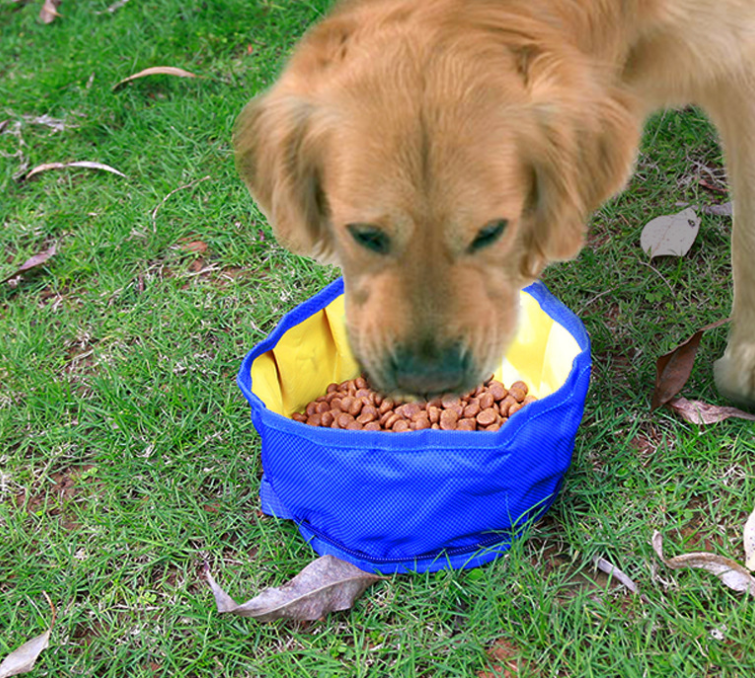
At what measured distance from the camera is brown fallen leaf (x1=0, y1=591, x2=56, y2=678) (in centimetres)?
250

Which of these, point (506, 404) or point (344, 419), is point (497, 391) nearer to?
point (506, 404)

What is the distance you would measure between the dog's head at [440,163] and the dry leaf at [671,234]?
1.11m

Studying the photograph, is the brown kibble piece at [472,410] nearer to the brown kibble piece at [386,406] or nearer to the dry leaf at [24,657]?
the brown kibble piece at [386,406]

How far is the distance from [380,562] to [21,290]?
214 cm

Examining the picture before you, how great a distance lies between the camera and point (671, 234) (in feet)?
11.1

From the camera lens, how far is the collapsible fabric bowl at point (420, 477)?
2.39 m

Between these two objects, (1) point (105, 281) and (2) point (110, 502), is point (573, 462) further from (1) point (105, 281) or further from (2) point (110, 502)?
(1) point (105, 281)

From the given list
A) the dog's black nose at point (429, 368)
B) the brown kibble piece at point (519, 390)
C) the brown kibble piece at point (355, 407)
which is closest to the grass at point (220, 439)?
the brown kibble piece at point (519, 390)

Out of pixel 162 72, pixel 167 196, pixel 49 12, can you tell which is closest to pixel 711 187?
pixel 167 196

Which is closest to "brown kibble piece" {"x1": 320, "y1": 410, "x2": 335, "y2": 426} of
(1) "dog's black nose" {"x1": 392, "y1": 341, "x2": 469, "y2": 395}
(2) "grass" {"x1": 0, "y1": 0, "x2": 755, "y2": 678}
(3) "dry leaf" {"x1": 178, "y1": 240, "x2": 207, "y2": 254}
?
(2) "grass" {"x1": 0, "y1": 0, "x2": 755, "y2": 678}

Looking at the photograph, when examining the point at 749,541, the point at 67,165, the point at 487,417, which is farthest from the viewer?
the point at 67,165

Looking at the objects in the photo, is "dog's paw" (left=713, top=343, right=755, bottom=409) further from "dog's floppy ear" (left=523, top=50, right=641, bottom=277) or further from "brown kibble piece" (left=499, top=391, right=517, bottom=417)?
"dog's floppy ear" (left=523, top=50, right=641, bottom=277)

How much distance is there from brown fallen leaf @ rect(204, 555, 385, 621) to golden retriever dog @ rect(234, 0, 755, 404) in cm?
62

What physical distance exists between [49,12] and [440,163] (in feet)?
13.6
